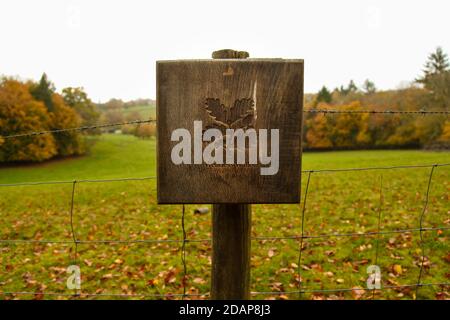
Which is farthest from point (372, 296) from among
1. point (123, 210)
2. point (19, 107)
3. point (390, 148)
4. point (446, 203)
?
point (19, 107)

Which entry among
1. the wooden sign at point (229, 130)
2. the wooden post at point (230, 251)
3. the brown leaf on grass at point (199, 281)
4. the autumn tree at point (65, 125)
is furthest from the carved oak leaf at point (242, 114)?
the autumn tree at point (65, 125)

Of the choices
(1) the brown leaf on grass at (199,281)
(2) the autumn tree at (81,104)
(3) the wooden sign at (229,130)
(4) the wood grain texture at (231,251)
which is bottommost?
(1) the brown leaf on grass at (199,281)

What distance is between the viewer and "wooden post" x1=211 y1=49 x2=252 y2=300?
65.3 inches

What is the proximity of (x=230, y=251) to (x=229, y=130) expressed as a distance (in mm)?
716

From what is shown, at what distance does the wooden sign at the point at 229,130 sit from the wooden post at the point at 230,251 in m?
0.28

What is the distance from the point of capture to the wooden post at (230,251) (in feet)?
5.44

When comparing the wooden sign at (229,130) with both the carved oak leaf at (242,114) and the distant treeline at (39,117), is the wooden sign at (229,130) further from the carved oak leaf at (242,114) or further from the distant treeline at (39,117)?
the distant treeline at (39,117)

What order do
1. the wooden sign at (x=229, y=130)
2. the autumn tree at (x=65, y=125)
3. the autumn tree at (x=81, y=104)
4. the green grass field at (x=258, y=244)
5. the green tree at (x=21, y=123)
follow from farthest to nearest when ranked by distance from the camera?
the autumn tree at (x=81, y=104) → the autumn tree at (x=65, y=125) → the green tree at (x=21, y=123) → the green grass field at (x=258, y=244) → the wooden sign at (x=229, y=130)

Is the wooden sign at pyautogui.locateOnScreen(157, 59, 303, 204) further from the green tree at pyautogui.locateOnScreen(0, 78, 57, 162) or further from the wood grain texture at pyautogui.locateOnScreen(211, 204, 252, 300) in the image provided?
the green tree at pyautogui.locateOnScreen(0, 78, 57, 162)

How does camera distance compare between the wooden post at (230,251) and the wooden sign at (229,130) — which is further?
the wooden post at (230,251)

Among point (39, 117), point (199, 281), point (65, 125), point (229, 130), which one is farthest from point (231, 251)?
point (65, 125)

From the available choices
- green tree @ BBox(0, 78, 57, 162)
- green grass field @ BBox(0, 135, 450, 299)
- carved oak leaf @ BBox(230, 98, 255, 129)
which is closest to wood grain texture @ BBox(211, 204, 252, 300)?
carved oak leaf @ BBox(230, 98, 255, 129)

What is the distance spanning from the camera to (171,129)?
137 centimetres

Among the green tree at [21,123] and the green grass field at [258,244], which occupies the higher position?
the green tree at [21,123]
